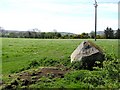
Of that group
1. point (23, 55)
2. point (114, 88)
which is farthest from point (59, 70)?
point (23, 55)

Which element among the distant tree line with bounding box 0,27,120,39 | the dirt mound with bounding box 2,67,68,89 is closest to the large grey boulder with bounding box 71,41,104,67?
the dirt mound with bounding box 2,67,68,89

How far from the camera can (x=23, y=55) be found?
77.8 feet

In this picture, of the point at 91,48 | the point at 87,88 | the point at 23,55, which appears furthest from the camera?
the point at 23,55

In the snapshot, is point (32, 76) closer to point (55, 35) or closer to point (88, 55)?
point (88, 55)

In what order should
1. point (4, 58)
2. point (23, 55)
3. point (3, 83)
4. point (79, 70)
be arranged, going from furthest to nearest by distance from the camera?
1. point (23, 55)
2. point (4, 58)
3. point (79, 70)
4. point (3, 83)

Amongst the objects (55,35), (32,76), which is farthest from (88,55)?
(55,35)

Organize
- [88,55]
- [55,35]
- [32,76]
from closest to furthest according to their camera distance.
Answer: [32,76] < [88,55] < [55,35]

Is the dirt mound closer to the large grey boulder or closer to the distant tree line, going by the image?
the large grey boulder

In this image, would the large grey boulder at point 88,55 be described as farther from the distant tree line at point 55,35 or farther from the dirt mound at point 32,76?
the distant tree line at point 55,35

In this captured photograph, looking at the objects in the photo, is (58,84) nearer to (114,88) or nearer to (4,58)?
(114,88)

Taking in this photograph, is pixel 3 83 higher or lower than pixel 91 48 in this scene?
lower

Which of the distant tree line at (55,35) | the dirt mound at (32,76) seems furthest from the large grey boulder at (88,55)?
the distant tree line at (55,35)

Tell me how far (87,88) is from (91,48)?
4044 millimetres

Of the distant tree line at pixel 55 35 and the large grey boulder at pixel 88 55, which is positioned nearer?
the large grey boulder at pixel 88 55
